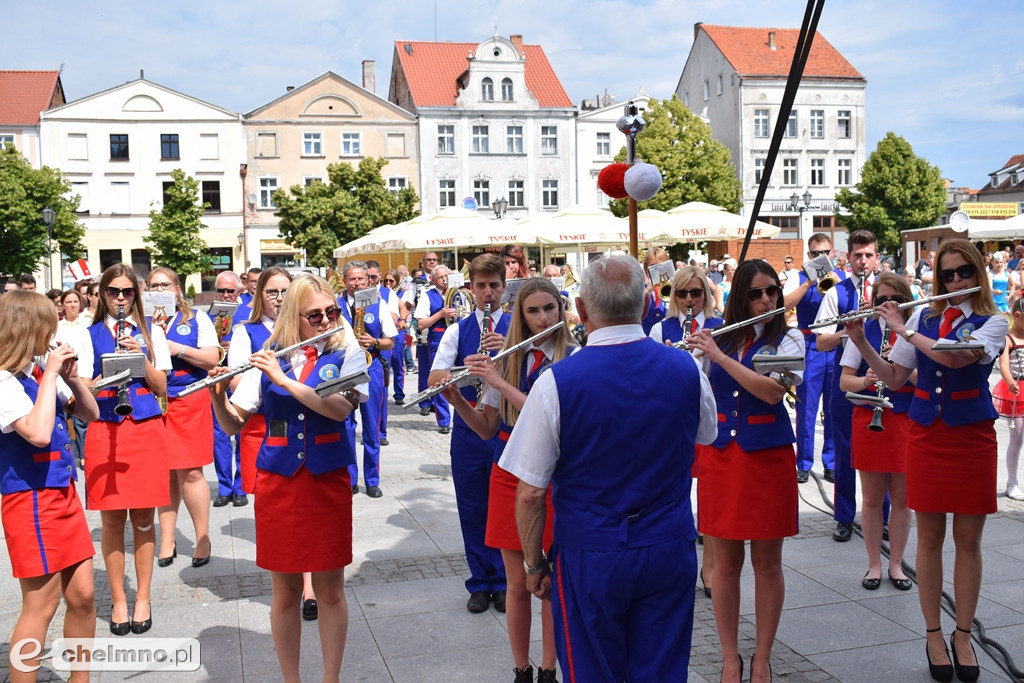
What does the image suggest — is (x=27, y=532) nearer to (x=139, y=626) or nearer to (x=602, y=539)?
(x=139, y=626)

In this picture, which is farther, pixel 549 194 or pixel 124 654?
pixel 549 194

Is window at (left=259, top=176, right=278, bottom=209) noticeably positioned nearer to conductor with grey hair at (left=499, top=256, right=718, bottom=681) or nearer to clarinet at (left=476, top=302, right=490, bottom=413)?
clarinet at (left=476, top=302, right=490, bottom=413)

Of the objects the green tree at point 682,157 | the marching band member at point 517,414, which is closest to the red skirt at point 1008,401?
the marching band member at point 517,414

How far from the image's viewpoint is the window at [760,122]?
5312cm

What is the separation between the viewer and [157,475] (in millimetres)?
5297

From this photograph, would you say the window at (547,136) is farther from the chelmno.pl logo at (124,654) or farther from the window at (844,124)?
the chelmno.pl logo at (124,654)

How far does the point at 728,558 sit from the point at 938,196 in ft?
161

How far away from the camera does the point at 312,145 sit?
48219 millimetres

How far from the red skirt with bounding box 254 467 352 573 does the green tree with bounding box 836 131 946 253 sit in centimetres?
4783

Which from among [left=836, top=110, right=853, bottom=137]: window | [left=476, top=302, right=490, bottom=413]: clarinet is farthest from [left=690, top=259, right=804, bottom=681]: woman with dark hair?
[left=836, top=110, right=853, bottom=137]: window

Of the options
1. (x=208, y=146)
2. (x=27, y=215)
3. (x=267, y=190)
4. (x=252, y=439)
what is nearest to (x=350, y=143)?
(x=267, y=190)

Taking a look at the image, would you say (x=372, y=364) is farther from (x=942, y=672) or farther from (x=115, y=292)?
(x=942, y=672)

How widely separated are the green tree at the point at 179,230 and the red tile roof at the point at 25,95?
1207 cm

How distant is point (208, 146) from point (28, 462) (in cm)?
4676
